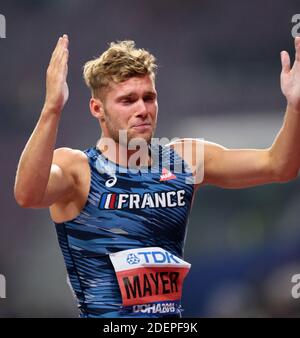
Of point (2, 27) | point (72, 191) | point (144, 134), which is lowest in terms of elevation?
point (72, 191)

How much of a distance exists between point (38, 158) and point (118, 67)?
3.04ft

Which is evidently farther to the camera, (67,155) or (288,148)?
(67,155)

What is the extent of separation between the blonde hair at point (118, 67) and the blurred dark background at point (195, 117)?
7.73 feet

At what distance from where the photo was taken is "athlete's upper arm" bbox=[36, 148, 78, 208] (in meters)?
3.28

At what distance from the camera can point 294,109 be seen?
3332 millimetres

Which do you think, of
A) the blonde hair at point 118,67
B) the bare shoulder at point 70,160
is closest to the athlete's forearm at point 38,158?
the bare shoulder at point 70,160

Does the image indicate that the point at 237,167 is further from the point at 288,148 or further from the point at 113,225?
the point at 113,225

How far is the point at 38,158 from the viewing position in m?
3.03

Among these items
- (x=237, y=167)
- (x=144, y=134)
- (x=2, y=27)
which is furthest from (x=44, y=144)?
(x=2, y=27)

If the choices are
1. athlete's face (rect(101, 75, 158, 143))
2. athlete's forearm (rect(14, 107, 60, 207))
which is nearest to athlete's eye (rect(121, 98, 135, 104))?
athlete's face (rect(101, 75, 158, 143))

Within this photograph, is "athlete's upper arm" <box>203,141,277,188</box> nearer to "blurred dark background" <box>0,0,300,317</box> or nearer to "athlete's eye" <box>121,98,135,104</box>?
"athlete's eye" <box>121,98,135,104</box>

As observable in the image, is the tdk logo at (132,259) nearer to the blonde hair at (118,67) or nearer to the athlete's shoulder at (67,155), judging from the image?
the athlete's shoulder at (67,155)
